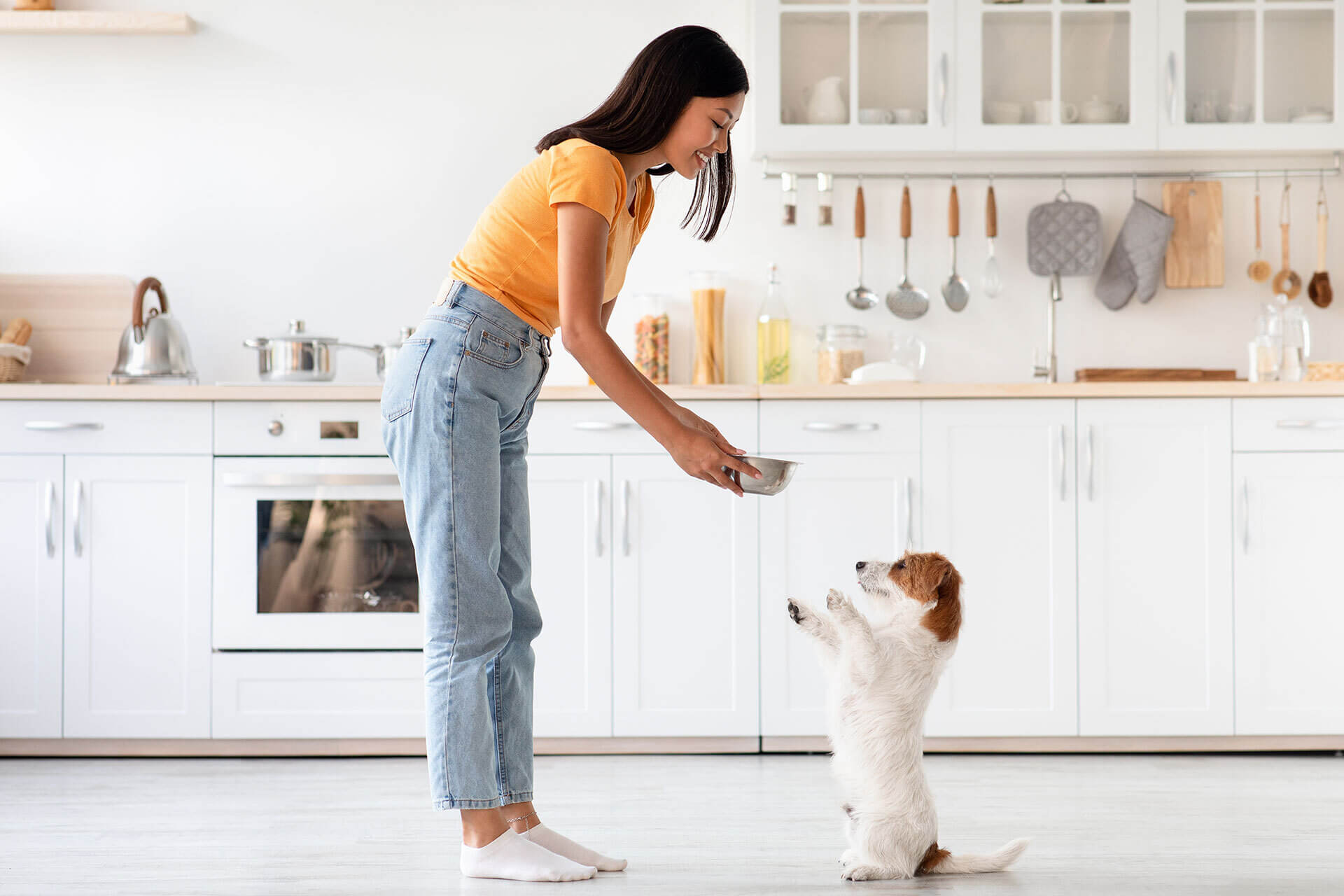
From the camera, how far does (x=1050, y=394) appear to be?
106 inches

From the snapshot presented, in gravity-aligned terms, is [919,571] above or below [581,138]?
below

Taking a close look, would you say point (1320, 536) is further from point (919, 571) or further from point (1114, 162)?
point (919, 571)

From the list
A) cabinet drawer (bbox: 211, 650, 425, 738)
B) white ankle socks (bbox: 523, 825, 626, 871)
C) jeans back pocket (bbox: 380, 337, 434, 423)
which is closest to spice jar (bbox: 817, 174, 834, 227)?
cabinet drawer (bbox: 211, 650, 425, 738)

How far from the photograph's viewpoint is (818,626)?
1.72 m

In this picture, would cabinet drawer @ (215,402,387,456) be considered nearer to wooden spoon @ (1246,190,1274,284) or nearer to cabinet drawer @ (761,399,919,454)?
cabinet drawer @ (761,399,919,454)

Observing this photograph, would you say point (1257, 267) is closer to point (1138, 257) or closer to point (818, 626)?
point (1138, 257)

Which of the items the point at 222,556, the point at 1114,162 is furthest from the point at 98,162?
the point at 1114,162

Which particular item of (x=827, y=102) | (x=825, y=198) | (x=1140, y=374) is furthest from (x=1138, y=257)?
(x=827, y=102)

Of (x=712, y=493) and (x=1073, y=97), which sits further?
(x=1073, y=97)

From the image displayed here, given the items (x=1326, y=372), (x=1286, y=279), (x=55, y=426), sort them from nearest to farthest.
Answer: (x=55, y=426) → (x=1326, y=372) → (x=1286, y=279)

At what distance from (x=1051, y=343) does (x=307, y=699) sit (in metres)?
2.24

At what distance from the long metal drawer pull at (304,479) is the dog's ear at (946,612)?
1.44 m

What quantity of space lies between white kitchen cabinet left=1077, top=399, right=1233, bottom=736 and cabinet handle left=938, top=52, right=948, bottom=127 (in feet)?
2.91

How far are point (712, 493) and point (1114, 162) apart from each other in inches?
63.3
